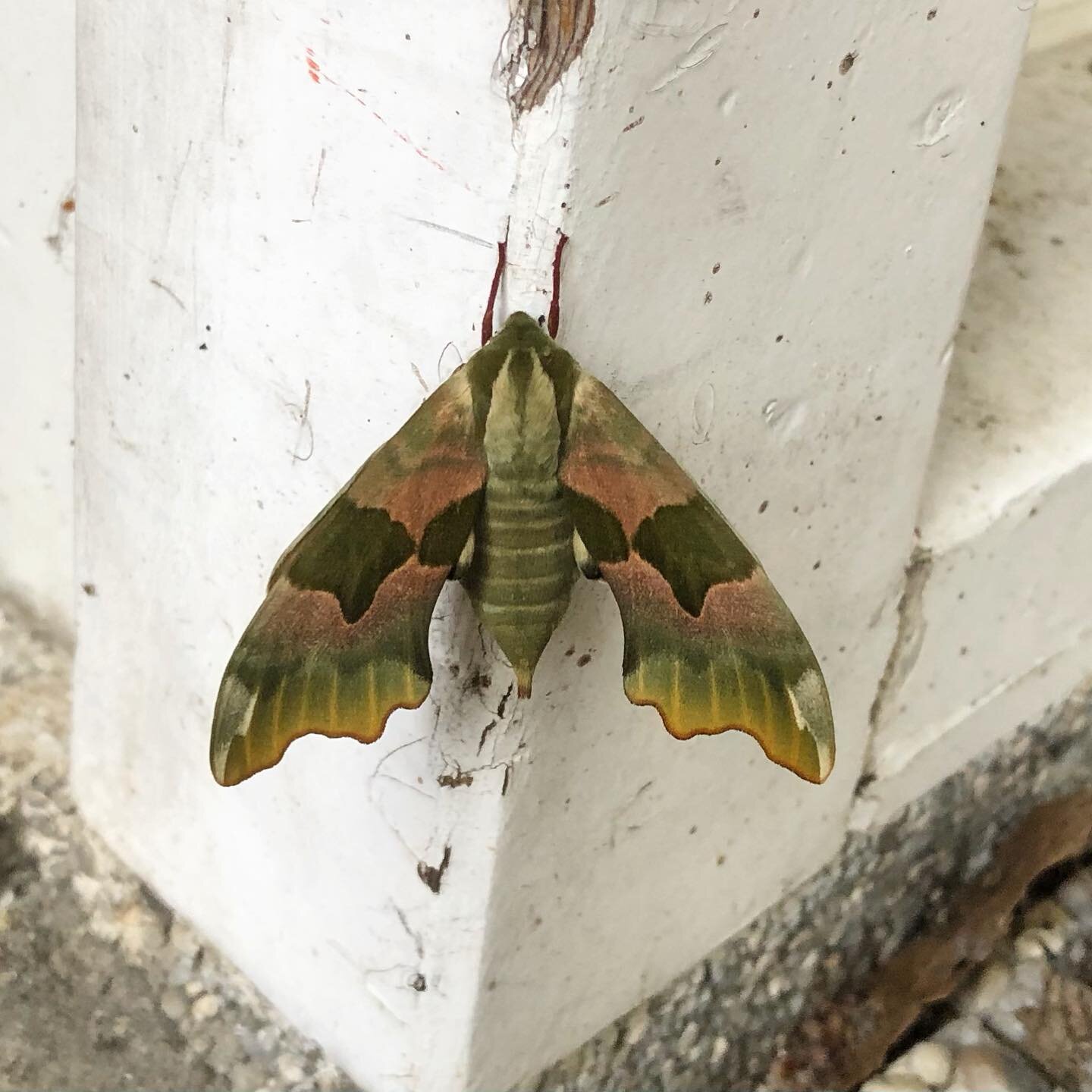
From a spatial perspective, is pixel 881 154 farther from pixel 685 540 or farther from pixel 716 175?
pixel 685 540

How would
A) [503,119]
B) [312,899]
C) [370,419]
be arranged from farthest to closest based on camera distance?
[312,899] → [370,419] → [503,119]

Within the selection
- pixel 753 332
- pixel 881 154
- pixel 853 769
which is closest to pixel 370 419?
pixel 753 332

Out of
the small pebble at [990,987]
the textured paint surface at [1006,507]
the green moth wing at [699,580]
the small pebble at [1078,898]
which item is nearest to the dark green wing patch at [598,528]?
the green moth wing at [699,580]

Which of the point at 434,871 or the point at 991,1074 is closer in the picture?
the point at 434,871

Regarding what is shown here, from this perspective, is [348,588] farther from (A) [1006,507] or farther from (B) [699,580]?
(A) [1006,507]

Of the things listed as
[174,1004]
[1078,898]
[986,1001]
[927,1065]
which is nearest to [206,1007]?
[174,1004]

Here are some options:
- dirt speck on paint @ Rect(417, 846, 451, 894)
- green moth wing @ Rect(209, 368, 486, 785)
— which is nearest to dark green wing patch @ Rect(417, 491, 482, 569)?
green moth wing @ Rect(209, 368, 486, 785)
